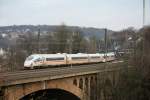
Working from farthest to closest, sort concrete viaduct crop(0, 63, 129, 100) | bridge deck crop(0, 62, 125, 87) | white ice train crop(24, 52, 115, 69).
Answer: white ice train crop(24, 52, 115, 69)
concrete viaduct crop(0, 63, 129, 100)
bridge deck crop(0, 62, 125, 87)

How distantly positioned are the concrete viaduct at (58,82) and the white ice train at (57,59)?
4318mm

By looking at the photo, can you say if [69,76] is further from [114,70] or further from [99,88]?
[114,70]

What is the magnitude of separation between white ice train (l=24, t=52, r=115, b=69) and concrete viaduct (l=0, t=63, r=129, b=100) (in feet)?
14.2

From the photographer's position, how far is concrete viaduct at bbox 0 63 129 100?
65.7 ft

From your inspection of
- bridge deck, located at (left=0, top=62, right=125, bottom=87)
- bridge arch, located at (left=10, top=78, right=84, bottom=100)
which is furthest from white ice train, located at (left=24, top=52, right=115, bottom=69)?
bridge arch, located at (left=10, top=78, right=84, bottom=100)

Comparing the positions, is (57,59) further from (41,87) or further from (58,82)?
(41,87)

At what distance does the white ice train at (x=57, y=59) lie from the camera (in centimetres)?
3519

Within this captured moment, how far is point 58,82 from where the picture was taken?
26156mm

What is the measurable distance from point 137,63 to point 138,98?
4.53 meters

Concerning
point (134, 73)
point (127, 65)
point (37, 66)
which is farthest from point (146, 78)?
point (37, 66)

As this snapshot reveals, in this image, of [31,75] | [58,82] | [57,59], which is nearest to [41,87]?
[31,75]

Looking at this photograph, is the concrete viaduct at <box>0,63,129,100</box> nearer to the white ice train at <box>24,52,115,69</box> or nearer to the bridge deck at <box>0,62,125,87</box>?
the bridge deck at <box>0,62,125,87</box>

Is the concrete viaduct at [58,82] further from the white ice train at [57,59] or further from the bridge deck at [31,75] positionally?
the white ice train at [57,59]

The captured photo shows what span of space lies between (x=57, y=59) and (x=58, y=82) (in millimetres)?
12920
